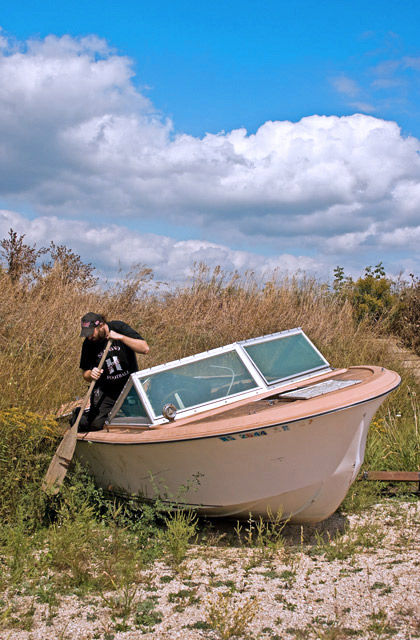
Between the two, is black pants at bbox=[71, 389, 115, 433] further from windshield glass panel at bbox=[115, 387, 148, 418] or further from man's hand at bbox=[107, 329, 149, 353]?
man's hand at bbox=[107, 329, 149, 353]

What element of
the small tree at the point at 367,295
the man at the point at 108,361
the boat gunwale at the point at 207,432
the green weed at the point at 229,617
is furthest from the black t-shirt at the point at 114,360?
the small tree at the point at 367,295

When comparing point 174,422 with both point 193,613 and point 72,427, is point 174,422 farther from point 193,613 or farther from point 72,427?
point 193,613

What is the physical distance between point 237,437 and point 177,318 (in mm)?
7853

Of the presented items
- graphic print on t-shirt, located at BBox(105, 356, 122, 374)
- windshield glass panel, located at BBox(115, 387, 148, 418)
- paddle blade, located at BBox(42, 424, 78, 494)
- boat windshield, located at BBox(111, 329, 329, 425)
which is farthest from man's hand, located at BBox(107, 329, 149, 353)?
paddle blade, located at BBox(42, 424, 78, 494)

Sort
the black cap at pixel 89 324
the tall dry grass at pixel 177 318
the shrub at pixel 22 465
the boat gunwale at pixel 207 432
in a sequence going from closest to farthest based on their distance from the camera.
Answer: the boat gunwale at pixel 207 432 < the shrub at pixel 22 465 < the black cap at pixel 89 324 < the tall dry grass at pixel 177 318

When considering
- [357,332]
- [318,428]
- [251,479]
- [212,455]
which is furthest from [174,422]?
A: [357,332]

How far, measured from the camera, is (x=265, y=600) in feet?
12.1

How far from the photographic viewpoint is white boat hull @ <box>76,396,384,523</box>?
436 centimetres

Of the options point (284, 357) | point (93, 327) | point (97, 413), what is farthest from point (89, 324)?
point (284, 357)

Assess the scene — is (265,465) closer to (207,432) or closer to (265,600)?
(207,432)

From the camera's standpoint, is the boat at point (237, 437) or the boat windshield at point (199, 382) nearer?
the boat at point (237, 437)

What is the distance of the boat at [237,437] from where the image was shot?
4.36 m

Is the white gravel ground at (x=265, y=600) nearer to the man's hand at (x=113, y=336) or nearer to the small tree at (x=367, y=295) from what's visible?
the man's hand at (x=113, y=336)

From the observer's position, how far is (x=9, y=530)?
15.7 feet
